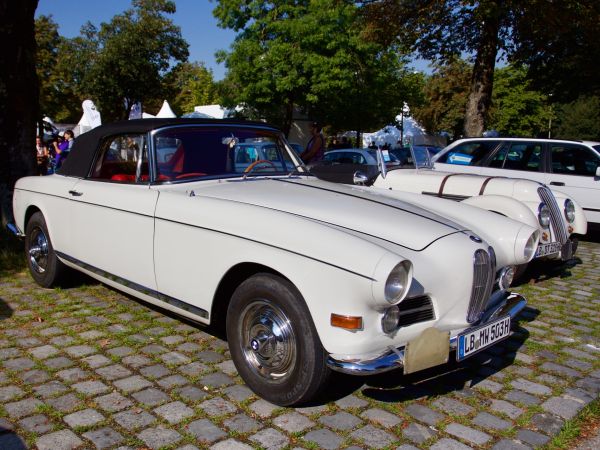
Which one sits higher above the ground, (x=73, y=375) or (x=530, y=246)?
(x=530, y=246)

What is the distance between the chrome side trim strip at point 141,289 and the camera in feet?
11.8

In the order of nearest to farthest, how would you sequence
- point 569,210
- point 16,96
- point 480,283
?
point 480,283 < point 569,210 < point 16,96

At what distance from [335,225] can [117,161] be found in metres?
2.54

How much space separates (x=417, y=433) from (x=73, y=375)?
7.39 ft

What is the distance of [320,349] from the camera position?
288 cm

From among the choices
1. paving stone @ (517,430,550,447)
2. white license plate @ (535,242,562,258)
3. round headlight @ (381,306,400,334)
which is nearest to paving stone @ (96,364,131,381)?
round headlight @ (381,306,400,334)

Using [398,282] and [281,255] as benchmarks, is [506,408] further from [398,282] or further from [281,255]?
[281,255]

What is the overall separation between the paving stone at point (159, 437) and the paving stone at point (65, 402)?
0.55m

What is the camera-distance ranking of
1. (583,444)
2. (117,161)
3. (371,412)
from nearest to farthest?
(583,444) < (371,412) < (117,161)

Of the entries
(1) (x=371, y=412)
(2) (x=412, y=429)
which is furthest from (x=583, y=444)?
(1) (x=371, y=412)

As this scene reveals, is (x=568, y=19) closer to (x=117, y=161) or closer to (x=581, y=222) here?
(x=581, y=222)

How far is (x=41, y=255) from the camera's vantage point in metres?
5.48

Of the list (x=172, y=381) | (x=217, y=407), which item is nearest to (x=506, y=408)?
(x=217, y=407)

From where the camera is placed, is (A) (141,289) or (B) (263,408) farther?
(A) (141,289)
